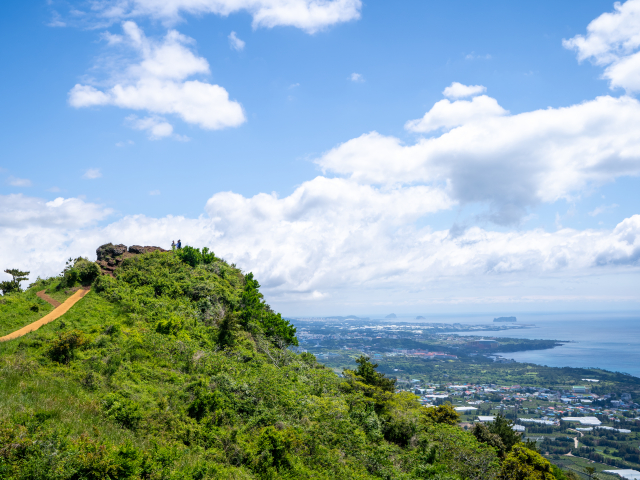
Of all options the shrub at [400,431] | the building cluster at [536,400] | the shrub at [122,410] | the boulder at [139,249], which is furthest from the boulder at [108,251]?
the building cluster at [536,400]

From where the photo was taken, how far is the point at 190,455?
33.6 ft

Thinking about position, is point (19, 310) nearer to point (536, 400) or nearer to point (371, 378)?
point (371, 378)

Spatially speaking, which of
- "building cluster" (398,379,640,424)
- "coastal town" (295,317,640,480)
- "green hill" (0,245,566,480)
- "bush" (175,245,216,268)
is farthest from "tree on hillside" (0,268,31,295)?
"building cluster" (398,379,640,424)

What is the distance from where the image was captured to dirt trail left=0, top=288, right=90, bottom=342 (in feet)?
52.9

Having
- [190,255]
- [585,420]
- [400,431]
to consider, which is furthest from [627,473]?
[190,255]

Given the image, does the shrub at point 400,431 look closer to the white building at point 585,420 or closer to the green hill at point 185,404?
the green hill at point 185,404

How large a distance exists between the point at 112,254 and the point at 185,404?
2214 cm

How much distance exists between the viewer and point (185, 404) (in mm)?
13258

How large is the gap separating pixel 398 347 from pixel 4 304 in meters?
189

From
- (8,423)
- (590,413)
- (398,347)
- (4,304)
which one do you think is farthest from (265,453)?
(398,347)

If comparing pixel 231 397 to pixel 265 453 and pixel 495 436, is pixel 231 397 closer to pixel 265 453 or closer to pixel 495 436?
pixel 265 453

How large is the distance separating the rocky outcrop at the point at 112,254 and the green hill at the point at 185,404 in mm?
1349

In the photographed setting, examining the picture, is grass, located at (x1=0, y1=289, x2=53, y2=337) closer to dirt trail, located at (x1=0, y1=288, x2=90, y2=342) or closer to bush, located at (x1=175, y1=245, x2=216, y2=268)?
dirt trail, located at (x1=0, y1=288, x2=90, y2=342)

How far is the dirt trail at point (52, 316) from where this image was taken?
16.1 meters
